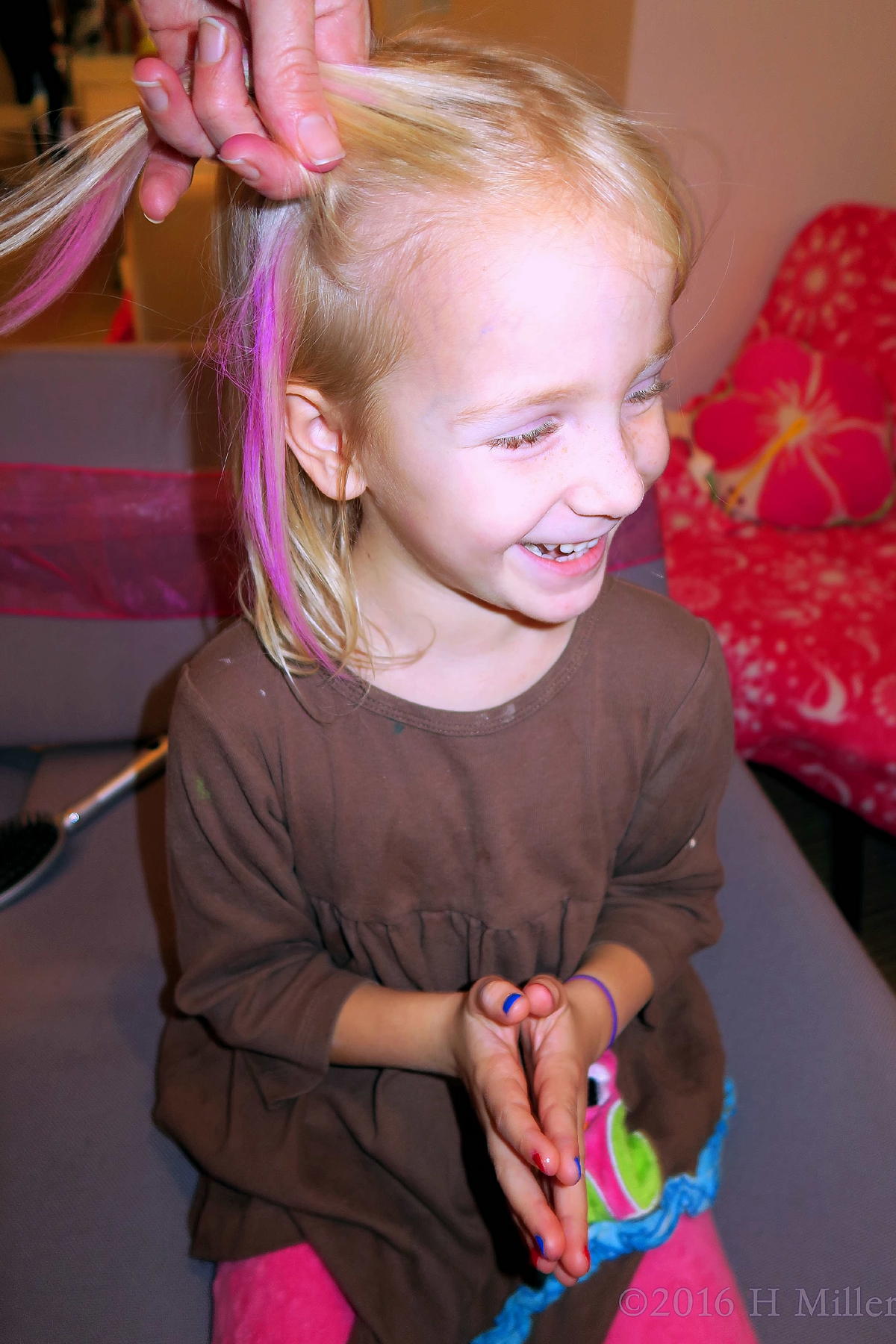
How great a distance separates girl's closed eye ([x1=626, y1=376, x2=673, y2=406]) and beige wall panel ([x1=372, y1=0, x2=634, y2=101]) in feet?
1.22

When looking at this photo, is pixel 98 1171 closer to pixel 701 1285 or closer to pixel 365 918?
pixel 365 918

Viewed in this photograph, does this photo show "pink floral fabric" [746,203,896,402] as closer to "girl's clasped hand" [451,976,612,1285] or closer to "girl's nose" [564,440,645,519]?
"girl's nose" [564,440,645,519]

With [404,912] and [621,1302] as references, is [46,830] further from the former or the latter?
[621,1302]

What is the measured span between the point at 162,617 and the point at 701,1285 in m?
0.78

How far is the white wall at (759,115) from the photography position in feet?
5.06

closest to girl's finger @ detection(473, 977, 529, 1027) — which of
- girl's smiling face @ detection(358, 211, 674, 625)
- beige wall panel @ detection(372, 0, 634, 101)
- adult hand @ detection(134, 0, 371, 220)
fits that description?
→ girl's smiling face @ detection(358, 211, 674, 625)

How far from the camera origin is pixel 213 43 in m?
0.47

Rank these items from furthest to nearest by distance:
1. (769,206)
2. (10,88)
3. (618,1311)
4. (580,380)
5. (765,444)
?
1. (10,88)
2. (769,206)
3. (765,444)
4. (618,1311)
5. (580,380)

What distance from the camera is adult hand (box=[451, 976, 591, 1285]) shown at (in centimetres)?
49

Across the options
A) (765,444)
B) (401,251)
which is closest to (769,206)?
(765,444)

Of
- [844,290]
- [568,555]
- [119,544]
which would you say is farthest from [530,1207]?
[844,290]

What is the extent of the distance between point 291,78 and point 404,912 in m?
0.52

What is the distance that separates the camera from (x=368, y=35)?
1.82 ft

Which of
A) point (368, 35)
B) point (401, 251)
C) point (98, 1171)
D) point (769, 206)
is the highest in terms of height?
point (368, 35)
